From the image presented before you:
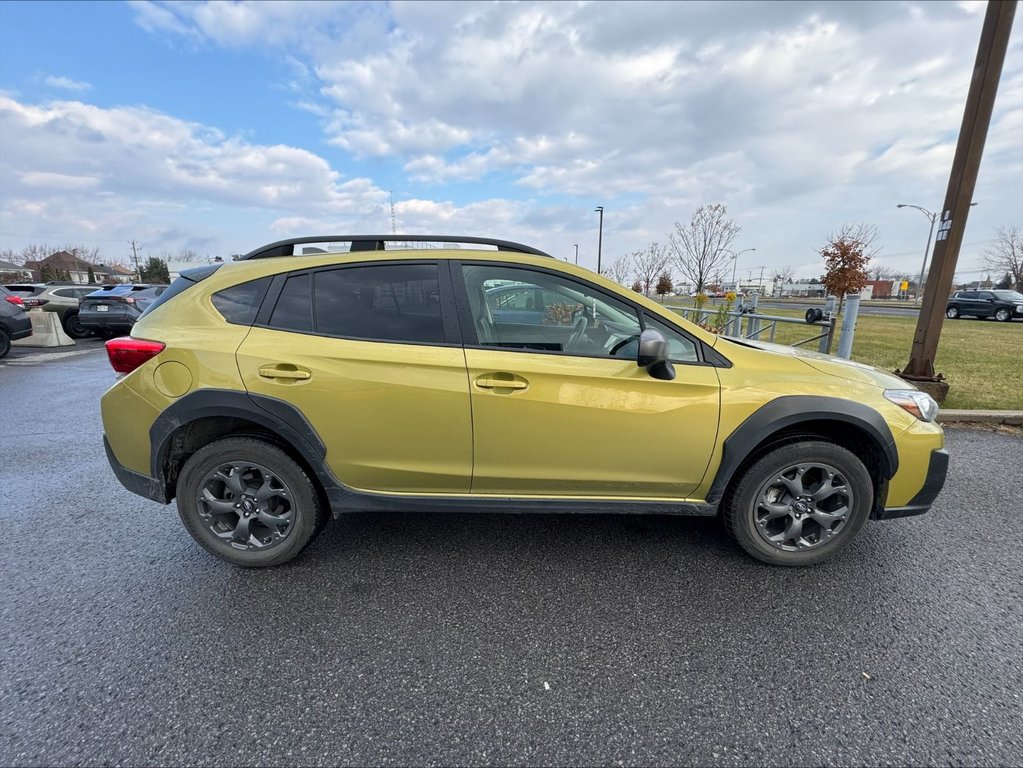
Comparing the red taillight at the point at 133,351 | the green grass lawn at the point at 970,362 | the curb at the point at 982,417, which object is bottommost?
the curb at the point at 982,417

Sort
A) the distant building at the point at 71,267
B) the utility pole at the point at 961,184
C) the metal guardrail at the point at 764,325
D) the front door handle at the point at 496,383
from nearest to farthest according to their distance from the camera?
the front door handle at the point at 496,383 < the utility pole at the point at 961,184 < the metal guardrail at the point at 764,325 < the distant building at the point at 71,267

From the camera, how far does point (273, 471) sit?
2559 millimetres

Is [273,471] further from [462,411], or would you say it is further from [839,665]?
[839,665]

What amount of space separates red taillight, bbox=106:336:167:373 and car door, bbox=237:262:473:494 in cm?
47

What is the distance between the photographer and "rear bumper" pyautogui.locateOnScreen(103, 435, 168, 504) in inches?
103

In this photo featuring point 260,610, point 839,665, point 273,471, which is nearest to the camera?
point 839,665

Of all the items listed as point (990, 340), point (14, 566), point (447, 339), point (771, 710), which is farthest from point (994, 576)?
point (990, 340)

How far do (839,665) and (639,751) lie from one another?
1.01 meters

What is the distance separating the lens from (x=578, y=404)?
244 centimetres

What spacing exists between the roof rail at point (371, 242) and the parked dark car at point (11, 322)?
36.8 ft

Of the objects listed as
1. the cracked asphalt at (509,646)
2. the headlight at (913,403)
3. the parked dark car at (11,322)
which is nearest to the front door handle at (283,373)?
the cracked asphalt at (509,646)

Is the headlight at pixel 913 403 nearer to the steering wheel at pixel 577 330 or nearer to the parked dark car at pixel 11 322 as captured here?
the steering wheel at pixel 577 330

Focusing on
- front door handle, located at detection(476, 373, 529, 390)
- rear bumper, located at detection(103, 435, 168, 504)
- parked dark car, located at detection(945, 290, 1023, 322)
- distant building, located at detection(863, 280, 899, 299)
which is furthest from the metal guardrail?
distant building, located at detection(863, 280, 899, 299)

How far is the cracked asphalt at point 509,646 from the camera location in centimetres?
171
